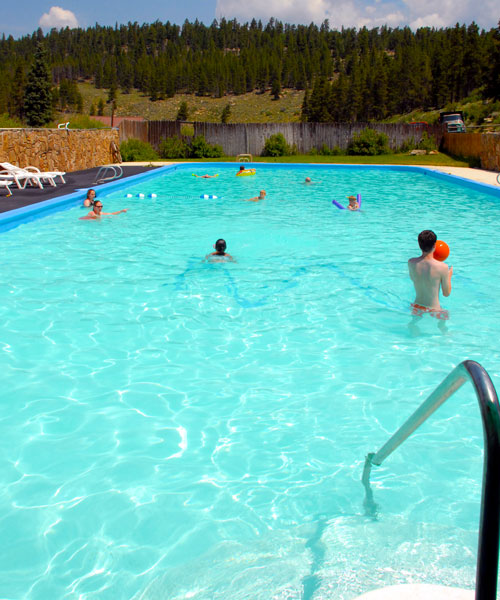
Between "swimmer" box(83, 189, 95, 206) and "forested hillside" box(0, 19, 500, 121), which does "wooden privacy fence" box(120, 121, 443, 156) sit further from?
"forested hillside" box(0, 19, 500, 121)

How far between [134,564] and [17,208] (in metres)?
10.4

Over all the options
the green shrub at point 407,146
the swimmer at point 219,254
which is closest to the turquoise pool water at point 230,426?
the swimmer at point 219,254

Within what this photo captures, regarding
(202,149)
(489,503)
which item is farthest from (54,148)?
(489,503)

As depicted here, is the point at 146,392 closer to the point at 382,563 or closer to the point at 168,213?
the point at 382,563

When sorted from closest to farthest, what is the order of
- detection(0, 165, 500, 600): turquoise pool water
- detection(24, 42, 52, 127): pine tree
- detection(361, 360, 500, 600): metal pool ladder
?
detection(361, 360, 500, 600): metal pool ladder, detection(0, 165, 500, 600): turquoise pool water, detection(24, 42, 52, 127): pine tree

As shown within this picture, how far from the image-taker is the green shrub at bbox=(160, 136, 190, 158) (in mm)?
29672

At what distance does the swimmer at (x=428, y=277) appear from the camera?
18.9ft

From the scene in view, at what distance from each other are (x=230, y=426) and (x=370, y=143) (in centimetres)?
2825

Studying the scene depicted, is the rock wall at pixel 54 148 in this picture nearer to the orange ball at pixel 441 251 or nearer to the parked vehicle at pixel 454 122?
the orange ball at pixel 441 251

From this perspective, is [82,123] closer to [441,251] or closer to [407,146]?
[407,146]

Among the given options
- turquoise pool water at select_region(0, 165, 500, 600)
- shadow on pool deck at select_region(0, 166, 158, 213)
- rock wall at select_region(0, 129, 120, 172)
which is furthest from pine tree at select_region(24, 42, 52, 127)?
turquoise pool water at select_region(0, 165, 500, 600)

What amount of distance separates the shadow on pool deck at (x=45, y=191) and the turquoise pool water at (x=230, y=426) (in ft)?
12.9

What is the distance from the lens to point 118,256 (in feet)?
30.4

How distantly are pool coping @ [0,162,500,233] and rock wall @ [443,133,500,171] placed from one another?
7.50ft
